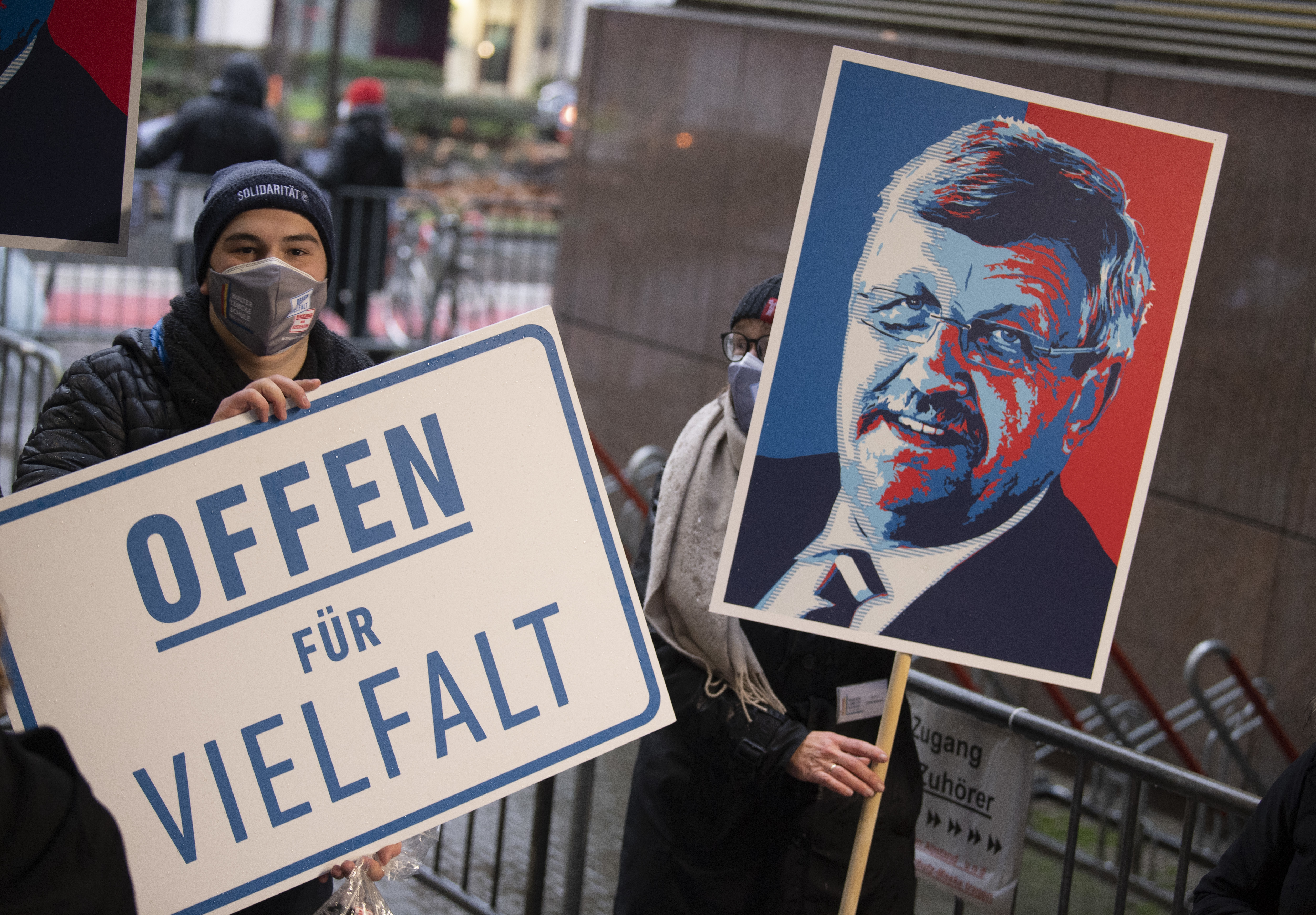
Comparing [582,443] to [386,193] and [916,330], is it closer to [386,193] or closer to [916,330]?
[916,330]

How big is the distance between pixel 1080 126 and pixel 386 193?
9.62 metres

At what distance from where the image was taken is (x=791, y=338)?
8.47ft

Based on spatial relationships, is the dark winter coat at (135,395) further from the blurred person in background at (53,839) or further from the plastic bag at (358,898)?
the plastic bag at (358,898)

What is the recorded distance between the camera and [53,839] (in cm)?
162

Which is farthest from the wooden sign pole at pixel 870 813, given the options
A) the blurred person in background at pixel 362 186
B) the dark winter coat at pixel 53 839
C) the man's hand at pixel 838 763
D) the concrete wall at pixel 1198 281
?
the blurred person in background at pixel 362 186

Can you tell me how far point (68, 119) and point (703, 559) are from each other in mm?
1598

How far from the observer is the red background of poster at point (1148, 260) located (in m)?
2.60

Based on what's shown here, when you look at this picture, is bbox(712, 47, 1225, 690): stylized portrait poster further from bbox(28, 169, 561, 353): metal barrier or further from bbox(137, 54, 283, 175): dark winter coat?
bbox(137, 54, 283, 175): dark winter coat


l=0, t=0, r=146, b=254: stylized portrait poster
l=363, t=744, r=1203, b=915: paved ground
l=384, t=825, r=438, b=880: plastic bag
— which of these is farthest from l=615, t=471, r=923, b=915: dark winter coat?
l=363, t=744, r=1203, b=915: paved ground

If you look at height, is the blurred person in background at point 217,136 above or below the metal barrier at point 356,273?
above

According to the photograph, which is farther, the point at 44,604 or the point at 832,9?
the point at 832,9

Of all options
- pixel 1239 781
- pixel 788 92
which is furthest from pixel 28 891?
pixel 788 92

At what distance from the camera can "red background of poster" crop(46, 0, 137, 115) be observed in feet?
8.45

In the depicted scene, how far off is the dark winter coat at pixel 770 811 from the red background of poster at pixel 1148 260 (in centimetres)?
65
